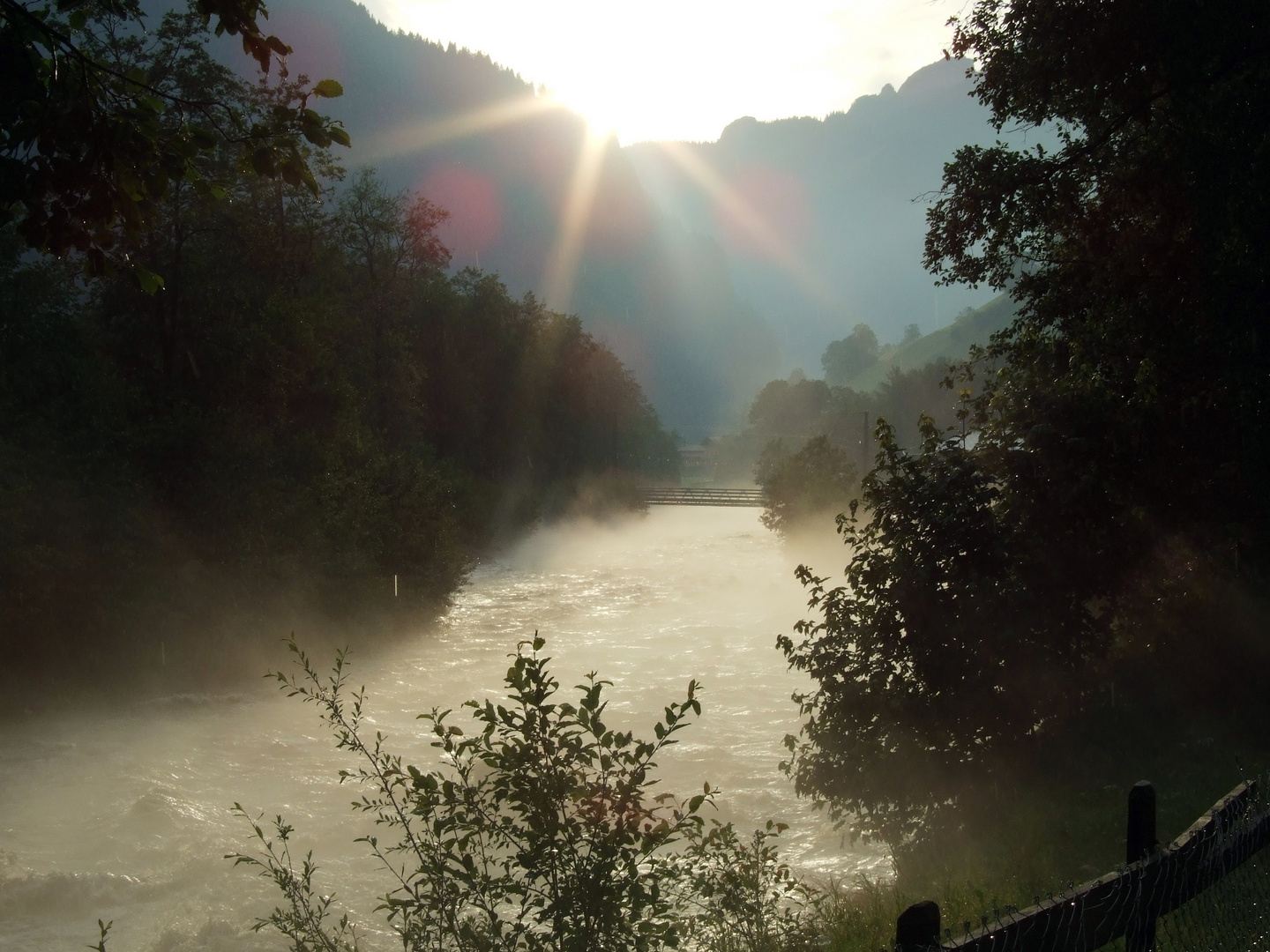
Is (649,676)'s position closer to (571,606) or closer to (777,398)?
(571,606)

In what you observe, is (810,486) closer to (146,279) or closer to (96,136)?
(146,279)

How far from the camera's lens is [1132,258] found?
9922mm

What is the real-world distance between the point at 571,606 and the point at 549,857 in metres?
28.3

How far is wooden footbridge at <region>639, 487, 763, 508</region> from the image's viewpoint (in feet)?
187

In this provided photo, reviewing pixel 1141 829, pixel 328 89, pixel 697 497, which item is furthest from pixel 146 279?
pixel 697 497

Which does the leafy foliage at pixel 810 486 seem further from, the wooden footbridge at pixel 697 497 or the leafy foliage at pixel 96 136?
the leafy foliage at pixel 96 136

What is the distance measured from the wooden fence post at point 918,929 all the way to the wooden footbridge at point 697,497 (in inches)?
2052

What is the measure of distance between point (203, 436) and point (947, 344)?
501 ft

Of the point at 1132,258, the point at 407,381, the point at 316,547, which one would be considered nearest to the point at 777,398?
the point at 407,381

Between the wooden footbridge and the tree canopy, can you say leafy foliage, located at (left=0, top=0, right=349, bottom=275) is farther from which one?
the wooden footbridge

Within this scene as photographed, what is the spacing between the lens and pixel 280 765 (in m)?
16.6

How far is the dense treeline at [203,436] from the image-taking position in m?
19.7

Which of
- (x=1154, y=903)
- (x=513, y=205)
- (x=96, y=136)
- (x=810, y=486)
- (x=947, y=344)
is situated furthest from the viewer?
(x=513, y=205)

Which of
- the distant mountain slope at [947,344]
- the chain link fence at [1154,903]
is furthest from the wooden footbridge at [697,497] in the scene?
the distant mountain slope at [947,344]
